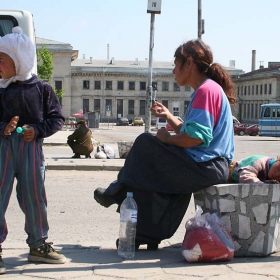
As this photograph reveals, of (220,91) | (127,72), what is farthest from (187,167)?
(127,72)

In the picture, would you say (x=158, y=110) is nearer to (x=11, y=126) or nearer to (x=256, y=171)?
(x=256, y=171)

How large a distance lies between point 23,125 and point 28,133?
0.13m

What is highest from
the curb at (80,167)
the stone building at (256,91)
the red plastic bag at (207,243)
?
the stone building at (256,91)

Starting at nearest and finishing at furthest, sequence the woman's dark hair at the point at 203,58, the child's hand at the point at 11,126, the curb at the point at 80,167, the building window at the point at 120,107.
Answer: the child's hand at the point at 11,126 → the woman's dark hair at the point at 203,58 → the curb at the point at 80,167 → the building window at the point at 120,107

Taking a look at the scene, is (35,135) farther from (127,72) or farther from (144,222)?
(127,72)

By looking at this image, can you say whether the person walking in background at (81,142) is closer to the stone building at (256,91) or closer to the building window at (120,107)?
the stone building at (256,91)

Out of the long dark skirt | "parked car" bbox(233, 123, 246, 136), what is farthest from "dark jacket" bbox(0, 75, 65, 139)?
"parked car" bbox(233, 123, 246, 136)

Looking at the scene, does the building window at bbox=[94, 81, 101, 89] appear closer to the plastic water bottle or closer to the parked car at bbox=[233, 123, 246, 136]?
the parked car at bbox=[233, 123, 246, 136]

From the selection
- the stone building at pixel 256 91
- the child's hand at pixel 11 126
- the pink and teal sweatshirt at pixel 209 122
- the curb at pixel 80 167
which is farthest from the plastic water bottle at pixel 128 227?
the stone building at pixel 256 91

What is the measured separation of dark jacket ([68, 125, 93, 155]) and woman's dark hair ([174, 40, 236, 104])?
11585 millimetres

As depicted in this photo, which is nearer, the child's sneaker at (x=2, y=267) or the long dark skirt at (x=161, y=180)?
the child's sneaker at (x=2, y=267)

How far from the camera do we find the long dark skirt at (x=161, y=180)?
15.4 ft

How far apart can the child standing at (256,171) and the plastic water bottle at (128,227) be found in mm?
Result: 979

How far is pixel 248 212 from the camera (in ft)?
15.5
